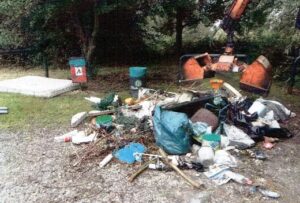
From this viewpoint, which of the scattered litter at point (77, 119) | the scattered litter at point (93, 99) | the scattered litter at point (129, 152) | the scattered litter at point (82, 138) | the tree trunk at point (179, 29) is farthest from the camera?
the tree trunk at point (179, 29)

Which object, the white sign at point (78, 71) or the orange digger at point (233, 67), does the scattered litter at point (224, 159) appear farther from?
the white sign at point (78, 71)

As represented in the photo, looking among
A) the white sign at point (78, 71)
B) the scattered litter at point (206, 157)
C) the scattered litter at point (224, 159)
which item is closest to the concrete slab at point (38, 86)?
the white sign at point (78, 71)

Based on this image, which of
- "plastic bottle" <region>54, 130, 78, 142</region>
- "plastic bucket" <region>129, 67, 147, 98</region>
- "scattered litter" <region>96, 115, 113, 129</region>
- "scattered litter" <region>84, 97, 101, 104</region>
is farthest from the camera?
"plastic bucket" <region>129, 67, 147, 98</region>

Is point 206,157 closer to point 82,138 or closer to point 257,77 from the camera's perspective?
point 82,138

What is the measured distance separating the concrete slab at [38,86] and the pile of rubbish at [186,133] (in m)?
1.43

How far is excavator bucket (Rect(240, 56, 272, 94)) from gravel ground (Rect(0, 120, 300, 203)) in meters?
1.57

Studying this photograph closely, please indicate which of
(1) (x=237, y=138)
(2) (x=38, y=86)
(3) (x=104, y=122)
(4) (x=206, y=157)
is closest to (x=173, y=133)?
(4) (x=206, y=157)

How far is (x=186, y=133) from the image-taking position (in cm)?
424

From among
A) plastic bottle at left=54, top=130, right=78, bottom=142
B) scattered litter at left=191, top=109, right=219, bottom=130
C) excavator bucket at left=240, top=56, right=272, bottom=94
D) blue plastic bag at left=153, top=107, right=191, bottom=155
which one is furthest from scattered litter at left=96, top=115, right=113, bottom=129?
excavator bucket at left=240, top=56, right=272, bottom=94

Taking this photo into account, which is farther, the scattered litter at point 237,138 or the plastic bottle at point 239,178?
the scattered litter at point 237,138

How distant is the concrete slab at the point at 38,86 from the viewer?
21.8 ft

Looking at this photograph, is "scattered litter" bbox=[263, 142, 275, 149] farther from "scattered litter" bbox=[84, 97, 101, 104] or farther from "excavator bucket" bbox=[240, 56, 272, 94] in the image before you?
"scattered litter" bbox=[84, 97, 101, 104]

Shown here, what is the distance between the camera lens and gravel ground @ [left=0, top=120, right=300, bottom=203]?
3447 millimetres

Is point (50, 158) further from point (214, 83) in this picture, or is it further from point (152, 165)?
point (214, 83)
